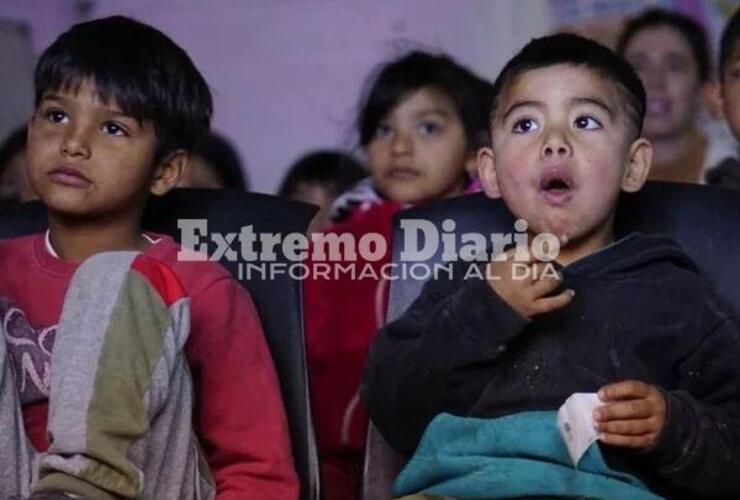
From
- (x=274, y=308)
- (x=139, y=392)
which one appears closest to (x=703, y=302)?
(x=274, y=308)

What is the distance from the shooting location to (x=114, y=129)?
1.84 metres

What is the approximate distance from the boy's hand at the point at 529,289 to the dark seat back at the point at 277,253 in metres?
0.33

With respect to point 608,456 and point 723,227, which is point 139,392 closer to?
point 608,456

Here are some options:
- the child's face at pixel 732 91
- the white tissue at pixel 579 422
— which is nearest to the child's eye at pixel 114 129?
the white tissue at pixel 579 422

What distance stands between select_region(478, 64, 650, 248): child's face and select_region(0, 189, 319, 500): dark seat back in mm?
269

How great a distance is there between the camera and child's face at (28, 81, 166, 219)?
1.82 m

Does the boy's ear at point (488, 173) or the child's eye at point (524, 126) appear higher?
the child's eye at point (524, 126)

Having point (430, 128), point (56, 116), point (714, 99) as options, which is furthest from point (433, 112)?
point (56, 116)

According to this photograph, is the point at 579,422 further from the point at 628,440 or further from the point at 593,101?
the point at 593,101

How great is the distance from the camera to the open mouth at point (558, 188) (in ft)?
Answer: 5.55

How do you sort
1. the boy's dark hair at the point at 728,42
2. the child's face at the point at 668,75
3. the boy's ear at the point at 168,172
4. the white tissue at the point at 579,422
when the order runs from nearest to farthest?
the white tissue at the point at 579,422 → the boy's ear at the point at 168,172 → the boy's dark hair at the point at 728,42 → the child's face at the point at 668,75

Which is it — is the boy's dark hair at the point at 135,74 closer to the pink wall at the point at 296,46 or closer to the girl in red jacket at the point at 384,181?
the girl in red jacket at the point at 384,181

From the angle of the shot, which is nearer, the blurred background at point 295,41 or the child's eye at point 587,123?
the child's eye at point 587,123

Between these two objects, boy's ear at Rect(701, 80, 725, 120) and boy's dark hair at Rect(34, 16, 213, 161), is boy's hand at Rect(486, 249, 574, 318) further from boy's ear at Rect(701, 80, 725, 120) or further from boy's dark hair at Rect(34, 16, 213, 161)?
boy's ear at Rect(701, 80, 725, 120)
